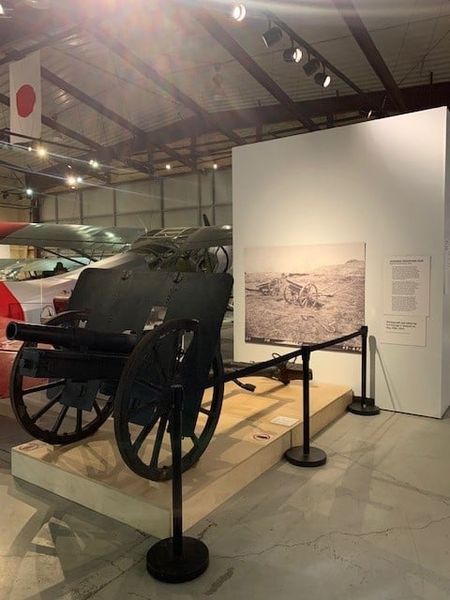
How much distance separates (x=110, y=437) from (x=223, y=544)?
1.30 m

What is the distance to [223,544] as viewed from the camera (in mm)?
2211

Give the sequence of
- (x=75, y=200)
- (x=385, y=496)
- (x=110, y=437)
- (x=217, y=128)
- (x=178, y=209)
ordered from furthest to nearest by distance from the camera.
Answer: (x=75, y=200)
(x=178, y=209)
(x=217, y=128)
(x=110, y=437)
(x=385, y=496)

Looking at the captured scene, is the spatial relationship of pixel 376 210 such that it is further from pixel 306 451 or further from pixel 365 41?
pixel 365 41

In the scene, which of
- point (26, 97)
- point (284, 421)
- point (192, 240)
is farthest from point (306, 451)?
point (26, 97)

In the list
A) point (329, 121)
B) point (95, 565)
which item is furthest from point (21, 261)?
point (95, 565)

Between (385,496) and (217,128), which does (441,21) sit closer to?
(217,128)

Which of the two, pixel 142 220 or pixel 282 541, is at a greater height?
pixel 142 220

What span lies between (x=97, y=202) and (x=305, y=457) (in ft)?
64.5

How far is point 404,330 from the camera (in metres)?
4.29

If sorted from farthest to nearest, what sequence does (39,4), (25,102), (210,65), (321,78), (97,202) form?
(97,202) < (210,65) < (321,78) < (25,102) < (39,4)

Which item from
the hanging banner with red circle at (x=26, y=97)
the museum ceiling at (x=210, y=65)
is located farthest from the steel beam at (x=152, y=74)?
the hanging banner with red circle at (x=26, y=97)

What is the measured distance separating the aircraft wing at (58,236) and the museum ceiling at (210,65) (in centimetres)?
228

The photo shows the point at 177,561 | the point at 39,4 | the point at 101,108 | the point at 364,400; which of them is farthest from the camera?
the point at 101,108

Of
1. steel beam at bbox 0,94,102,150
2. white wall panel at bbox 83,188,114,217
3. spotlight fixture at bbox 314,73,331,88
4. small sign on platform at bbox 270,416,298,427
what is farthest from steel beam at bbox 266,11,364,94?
white wall panel at bbox 83,188,114,217
